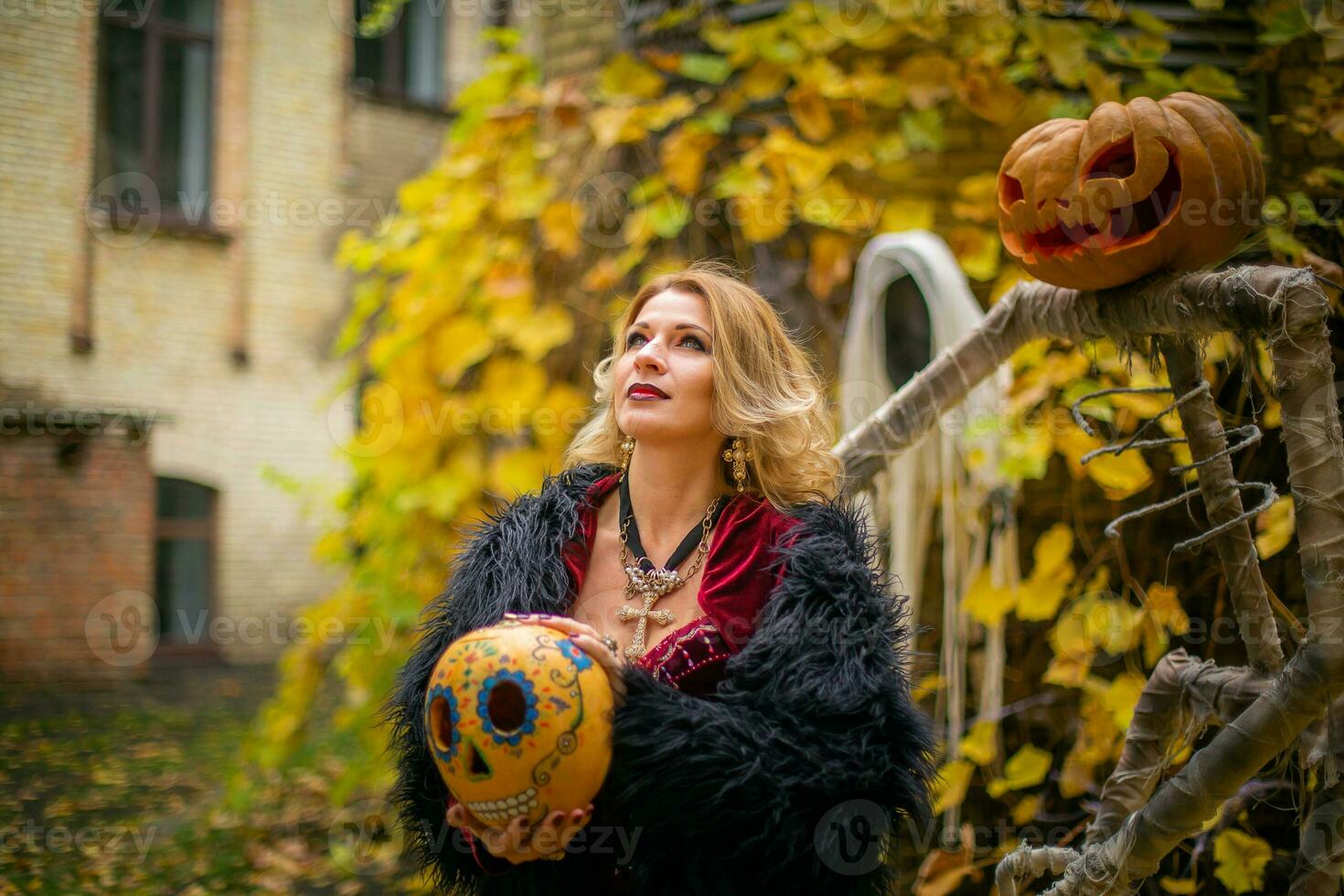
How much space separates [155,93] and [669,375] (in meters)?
8.42

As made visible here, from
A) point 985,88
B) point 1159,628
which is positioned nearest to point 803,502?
point 1159,628

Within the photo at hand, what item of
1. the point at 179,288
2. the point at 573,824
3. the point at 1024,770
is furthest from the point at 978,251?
the point at 179,288

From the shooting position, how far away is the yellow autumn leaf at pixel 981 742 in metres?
2.96

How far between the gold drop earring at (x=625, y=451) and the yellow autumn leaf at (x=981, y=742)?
5.01 feet

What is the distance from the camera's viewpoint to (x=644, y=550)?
1.88m

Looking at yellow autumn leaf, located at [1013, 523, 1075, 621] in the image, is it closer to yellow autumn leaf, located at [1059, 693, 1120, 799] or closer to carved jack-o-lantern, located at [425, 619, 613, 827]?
yellow autumn leaf, located at [1059, 693, 1120, 799]

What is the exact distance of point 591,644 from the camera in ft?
4.92

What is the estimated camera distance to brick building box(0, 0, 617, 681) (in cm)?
749

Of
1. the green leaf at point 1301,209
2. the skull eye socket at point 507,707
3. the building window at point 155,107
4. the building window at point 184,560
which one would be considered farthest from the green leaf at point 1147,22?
the building window at point 184,560

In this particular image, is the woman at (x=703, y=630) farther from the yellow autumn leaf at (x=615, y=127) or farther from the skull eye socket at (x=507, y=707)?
the yellow autumn leaf at (x=615, y=127)

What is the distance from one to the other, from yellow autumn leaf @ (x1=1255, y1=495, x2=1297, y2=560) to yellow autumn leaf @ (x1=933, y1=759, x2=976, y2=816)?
1.01m

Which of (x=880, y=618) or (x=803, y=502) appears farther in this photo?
(x=803, y=502)

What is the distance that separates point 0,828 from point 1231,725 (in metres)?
4.62

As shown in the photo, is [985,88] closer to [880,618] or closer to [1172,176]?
[1172,176]
